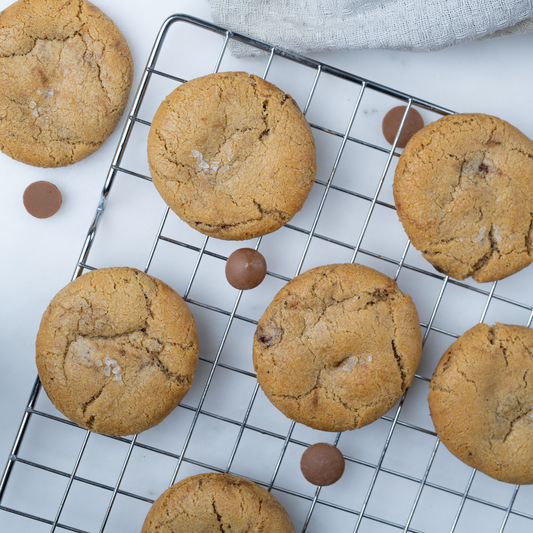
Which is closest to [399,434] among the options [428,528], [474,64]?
[428,528]

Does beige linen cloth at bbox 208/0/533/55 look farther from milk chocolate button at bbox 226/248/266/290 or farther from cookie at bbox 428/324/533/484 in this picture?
cookie at bbox 428/324/533/484

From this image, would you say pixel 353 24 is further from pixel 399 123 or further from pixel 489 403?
pixel 489 403

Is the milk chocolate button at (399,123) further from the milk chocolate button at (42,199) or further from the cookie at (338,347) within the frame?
the milk chocolate button at (42,199)

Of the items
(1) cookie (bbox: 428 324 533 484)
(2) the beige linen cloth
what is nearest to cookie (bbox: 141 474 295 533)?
(1) cookie (bbox: 428 324 533 484)

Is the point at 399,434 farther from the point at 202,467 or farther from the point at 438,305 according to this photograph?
the point at 202,467

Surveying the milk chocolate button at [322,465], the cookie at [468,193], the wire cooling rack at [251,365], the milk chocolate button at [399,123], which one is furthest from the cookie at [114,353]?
the milk chocolate button at [399,123]

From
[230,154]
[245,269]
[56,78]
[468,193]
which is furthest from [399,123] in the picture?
[56,78]
